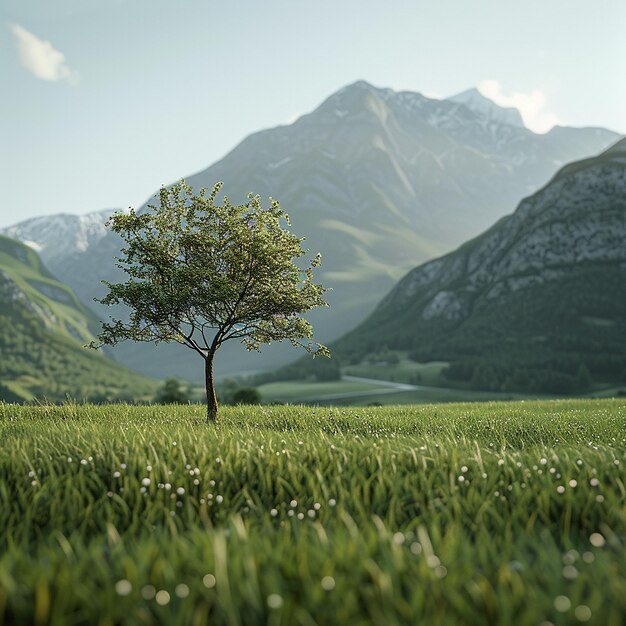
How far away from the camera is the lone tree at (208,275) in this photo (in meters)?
21.5

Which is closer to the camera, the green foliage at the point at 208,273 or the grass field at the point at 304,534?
the grass field at the point at 304,534

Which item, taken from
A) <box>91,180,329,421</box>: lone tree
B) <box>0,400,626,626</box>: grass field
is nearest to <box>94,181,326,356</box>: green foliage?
<box>91,180,329,421</box>: lone tree

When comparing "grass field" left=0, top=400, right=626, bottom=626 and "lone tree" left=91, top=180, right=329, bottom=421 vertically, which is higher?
"lone tree" left=91, top=180, right=329, bottom=421

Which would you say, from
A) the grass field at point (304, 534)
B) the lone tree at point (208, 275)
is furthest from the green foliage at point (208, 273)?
the grass field at point (304, 534)

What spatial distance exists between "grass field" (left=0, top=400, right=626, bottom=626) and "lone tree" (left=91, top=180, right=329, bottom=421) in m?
11.5

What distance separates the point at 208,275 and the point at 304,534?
1790 cm

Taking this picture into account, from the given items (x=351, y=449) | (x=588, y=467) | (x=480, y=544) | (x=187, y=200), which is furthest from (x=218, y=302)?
(x=480, y=544)

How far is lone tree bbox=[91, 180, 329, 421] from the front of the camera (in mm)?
21500

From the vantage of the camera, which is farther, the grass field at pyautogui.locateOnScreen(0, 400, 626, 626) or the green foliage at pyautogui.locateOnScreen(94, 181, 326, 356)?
the green foliage at pyautogui.locateOnScreen(94, 181, 326, 356)

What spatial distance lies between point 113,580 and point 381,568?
1963mm

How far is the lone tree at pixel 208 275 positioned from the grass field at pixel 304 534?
1148 cm

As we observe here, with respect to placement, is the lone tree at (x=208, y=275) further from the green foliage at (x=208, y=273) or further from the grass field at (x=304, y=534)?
the grass field at (x=304, y=534)

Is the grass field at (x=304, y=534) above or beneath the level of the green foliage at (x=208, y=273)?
beneath

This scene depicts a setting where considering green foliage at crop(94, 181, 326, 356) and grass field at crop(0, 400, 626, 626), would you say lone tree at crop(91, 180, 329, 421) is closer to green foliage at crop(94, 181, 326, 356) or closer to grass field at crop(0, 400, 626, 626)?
green foliage at crop(94, 181, 326, 356)
